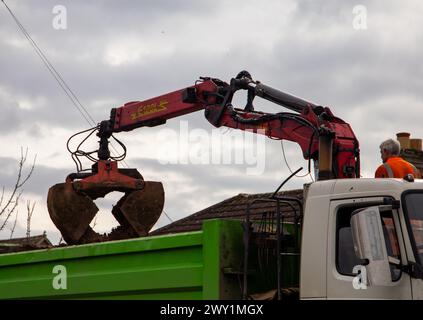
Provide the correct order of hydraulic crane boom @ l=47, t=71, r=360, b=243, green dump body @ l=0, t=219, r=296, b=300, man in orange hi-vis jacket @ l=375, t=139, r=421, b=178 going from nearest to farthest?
green dump body @ l=0, t=219, r=296, b=300 < man in orange hi-vis jacket @ l=375, t=139, r=421, b=178 < hydraulic crane boom @ l=47, t=71, r=360, b=243

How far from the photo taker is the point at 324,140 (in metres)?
6.74

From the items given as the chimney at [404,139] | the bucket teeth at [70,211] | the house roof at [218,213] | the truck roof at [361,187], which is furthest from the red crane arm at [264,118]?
the chimney at [404,139]

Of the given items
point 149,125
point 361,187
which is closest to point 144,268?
point 361,187

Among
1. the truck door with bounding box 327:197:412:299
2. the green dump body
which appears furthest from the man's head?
the green dump body

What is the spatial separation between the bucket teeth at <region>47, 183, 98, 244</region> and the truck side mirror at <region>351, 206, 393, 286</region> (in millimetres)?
4341

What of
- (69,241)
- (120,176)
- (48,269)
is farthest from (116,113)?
(48,269)

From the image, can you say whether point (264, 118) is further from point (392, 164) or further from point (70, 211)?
point (70, 211)

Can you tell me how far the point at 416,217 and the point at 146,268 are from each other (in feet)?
6.78

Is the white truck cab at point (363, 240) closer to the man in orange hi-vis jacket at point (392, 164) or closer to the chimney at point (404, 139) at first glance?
the man in orange hi-vis jacket at point (392, 164)

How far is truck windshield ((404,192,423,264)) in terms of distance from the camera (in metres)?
5.32

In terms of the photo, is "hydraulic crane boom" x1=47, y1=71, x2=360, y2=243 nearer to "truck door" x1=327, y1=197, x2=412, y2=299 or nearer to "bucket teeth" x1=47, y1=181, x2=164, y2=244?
"bucket teeth" x1=47, y1=181, x2=164, y2=244

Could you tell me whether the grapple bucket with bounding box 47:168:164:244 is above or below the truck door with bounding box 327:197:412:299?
above
